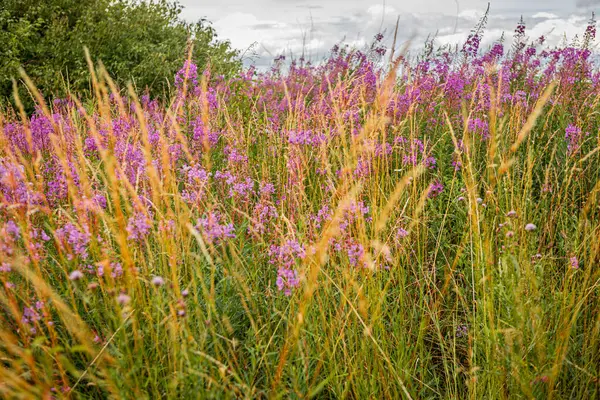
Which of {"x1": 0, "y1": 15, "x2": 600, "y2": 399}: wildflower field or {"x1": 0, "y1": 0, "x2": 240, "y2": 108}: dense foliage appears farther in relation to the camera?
{"x1": 0, "y1": 0, "x2": 240, "y2": 108}: dense foliage

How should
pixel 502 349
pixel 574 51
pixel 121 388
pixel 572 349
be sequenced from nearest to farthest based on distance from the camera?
pixel 121 388 → pixel 502 349 → pixel 572 349 → pixel 574 51

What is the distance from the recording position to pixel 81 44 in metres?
7.87

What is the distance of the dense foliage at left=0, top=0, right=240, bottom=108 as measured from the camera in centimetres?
764

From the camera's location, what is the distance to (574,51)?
5000mm

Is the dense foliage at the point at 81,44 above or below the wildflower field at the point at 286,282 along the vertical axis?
above

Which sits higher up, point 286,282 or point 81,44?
point 81,44

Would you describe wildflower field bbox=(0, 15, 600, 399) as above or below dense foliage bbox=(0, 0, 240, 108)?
below

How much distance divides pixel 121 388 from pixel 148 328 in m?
0.30

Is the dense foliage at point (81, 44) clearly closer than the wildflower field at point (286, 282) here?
No

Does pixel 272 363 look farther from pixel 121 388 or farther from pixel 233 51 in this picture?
pixel 233 51

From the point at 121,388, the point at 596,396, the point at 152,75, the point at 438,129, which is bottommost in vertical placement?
the point at 596,396

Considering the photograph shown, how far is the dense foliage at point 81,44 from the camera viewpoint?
7.64 m

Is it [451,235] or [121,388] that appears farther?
[451,235]

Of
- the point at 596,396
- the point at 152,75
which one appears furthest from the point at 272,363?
the point at 152,75
